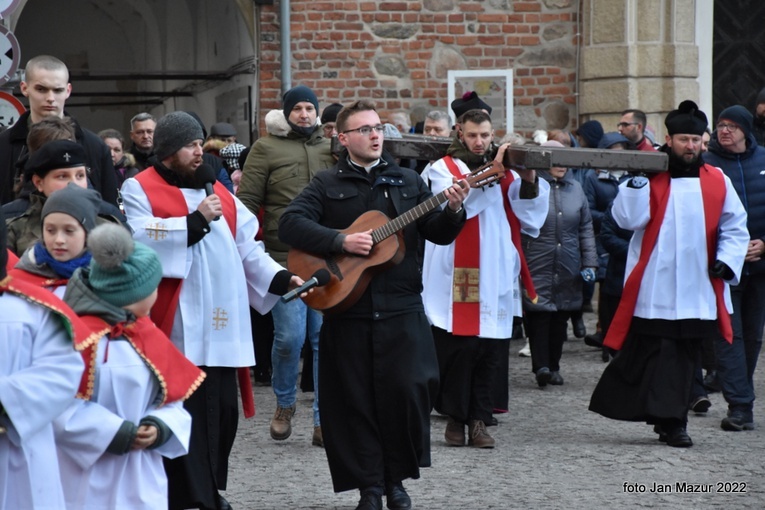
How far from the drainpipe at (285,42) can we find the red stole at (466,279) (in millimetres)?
6113

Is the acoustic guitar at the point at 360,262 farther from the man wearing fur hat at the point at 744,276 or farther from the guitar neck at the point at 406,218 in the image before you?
the man wearing fur hat at the point at 744,276

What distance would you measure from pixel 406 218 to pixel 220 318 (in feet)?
3.19

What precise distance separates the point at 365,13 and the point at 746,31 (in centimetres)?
426

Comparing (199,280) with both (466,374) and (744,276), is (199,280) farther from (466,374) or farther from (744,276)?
(744,276)

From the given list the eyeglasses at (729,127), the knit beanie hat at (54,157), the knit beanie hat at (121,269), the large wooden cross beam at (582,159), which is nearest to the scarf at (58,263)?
the knit beanie hat at (121,269)

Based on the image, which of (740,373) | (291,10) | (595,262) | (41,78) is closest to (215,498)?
(41,78)

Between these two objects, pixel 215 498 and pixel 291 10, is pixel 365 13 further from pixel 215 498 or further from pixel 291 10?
pixel 215 498

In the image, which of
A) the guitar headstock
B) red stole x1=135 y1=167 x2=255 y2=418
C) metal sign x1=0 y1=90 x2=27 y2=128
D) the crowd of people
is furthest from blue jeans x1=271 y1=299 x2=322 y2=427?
metal sign x1=0 y1=90 x2=27 y2=128

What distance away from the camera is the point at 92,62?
23.6 m

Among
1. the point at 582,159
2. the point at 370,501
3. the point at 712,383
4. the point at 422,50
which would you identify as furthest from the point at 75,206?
the point at 422,50

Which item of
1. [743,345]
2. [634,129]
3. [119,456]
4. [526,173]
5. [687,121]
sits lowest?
[743,345]

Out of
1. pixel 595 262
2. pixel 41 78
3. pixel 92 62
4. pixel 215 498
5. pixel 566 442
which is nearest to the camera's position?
pixel 215 498

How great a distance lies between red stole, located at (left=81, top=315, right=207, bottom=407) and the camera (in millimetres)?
4211

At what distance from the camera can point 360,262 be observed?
249 inches
